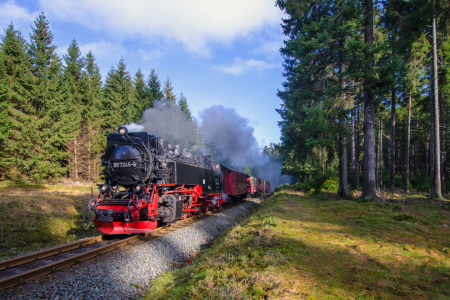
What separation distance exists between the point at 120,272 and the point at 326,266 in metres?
4.11

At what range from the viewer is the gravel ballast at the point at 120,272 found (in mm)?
4297

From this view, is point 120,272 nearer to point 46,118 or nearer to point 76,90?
point 46,118

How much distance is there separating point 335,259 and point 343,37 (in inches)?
520

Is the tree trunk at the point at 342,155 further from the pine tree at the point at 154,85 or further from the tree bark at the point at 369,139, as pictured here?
the pine tree at the point at 154,85

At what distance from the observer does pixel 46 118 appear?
69.6 ft

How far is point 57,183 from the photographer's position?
22078 millimetres

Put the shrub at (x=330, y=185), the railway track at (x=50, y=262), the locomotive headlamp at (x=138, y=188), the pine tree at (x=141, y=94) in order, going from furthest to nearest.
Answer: the pine tree at (x=141, y=94)
the shrub at (x=330, y=185)
the locomotive headlamp at (x=138, y=188)
the railway track at (x=50, y=262)

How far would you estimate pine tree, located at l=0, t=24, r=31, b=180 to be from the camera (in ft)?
63.0

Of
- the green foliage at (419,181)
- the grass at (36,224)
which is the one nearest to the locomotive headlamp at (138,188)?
the grass at (36,224)

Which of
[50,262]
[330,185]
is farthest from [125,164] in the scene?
Result: [330,185]

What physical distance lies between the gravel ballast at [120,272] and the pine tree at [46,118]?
18126 mm

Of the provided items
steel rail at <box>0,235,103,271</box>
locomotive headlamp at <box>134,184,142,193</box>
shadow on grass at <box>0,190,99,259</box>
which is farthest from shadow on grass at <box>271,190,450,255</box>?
shadow on grass at <box>0,190,99,259</box>

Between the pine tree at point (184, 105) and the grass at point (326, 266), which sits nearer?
the grass at point (326, 266)

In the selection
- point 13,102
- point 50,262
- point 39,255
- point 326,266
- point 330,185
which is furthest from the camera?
point 13,102
